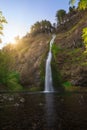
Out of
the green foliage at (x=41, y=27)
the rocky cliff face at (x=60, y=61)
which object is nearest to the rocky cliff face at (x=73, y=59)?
the rocky cliff face at (x=60, y=61)

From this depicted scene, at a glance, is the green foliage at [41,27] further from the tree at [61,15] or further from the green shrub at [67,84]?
the green shrub at [67,84]

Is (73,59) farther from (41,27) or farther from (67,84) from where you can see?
(41,27)

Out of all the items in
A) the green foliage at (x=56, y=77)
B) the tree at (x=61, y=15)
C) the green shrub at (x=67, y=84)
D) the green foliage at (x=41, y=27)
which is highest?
the tree at (x=61, y=15)

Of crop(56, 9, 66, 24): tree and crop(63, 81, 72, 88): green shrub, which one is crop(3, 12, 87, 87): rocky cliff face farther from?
crop(56, 9, 66, 24): tree

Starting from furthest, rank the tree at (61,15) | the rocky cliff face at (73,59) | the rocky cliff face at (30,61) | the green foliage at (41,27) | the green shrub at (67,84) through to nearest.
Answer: the tree at (61,15)
the green foliage at (41,27)
the rocky cliff face at (30,61)
the rocky cliff face at (73,59)
the green shrub at (67,84)

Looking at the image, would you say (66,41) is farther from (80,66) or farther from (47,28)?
(47,28)

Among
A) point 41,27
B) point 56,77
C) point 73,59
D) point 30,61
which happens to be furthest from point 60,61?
point 41,27

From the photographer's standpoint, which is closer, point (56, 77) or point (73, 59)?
point (56, 77)

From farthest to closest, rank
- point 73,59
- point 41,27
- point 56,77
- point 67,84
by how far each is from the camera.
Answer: point 41,27 < point 73,59 < point 56,77 < point 67,84

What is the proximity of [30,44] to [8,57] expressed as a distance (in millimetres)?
64216

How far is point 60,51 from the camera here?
106m

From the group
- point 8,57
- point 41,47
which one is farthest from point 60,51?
point 8,57

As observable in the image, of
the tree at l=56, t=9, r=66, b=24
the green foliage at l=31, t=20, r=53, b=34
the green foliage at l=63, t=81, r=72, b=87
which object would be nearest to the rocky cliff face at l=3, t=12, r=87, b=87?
the green foliage at l=63, t=81, r=72, b=87

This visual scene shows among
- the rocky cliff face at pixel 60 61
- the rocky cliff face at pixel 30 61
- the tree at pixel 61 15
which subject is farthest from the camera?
the tree at pixel 61 15
